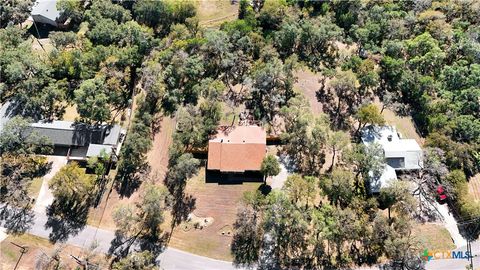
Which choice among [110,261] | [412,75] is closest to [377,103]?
[412,75]

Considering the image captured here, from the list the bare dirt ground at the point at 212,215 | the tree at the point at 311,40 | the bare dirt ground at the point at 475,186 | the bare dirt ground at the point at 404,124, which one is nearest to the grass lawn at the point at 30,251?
the bare dirt ground at the point at 212,215

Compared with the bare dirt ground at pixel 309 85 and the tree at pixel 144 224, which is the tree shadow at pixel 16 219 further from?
the bare dirt ground at pixel 309 85

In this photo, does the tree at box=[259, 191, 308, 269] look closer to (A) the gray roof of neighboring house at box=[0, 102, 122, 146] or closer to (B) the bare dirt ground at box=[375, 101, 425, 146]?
(B) the bare dirt ground at box=[375, 101, 425, 146]

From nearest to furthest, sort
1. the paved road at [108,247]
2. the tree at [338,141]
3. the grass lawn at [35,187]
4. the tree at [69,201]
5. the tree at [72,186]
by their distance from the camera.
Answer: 1. the paved road at [108,247]
2. the tree at [72,186]
3. the tree at [69,201]
4. the tree at [338,141]
5. the grass lawn at [35,187]

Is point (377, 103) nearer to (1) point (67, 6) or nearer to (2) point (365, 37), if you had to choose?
(2) point (365, 37)

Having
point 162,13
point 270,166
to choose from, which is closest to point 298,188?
point 270,166
